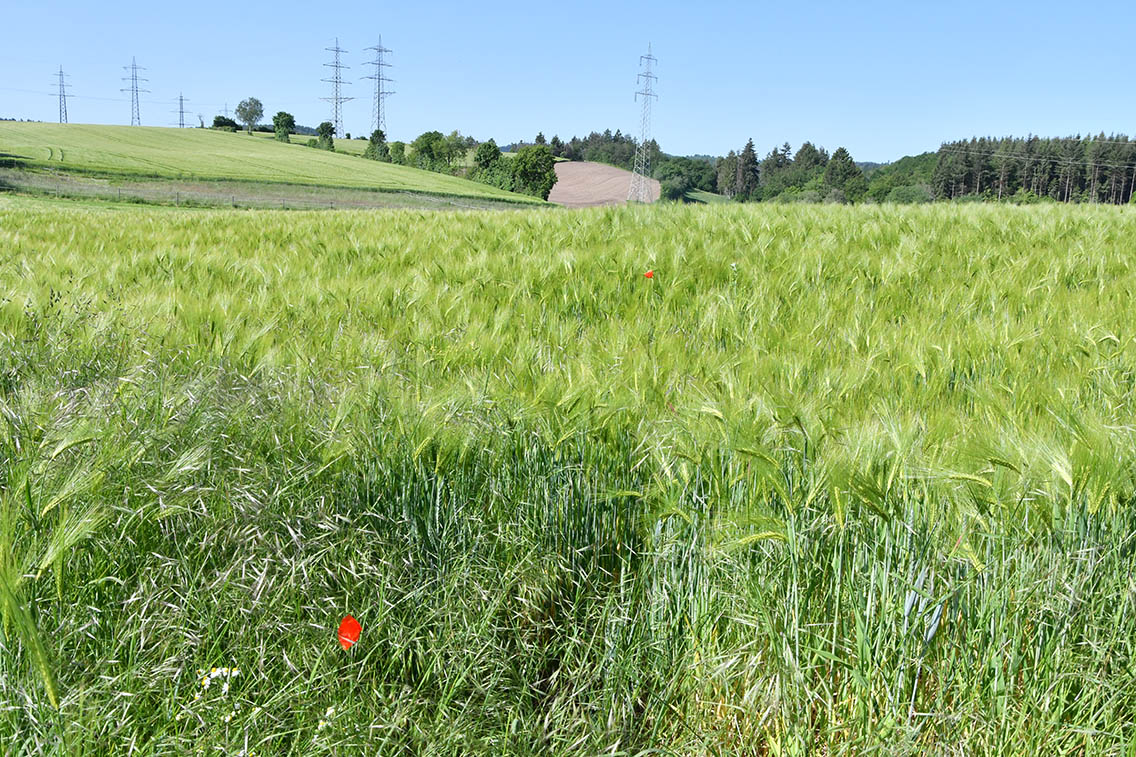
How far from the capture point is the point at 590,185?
317ft

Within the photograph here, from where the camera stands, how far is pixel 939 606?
1.24 metres

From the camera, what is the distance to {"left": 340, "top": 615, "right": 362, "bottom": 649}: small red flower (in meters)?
1.36

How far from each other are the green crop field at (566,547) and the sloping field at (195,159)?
53123mm

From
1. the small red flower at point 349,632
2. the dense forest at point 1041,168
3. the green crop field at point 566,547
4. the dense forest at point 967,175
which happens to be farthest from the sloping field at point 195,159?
the dense forest at point 1041,168

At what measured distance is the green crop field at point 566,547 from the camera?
126 centimetres

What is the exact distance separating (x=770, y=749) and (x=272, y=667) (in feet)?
3.08

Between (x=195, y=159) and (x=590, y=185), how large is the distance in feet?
169

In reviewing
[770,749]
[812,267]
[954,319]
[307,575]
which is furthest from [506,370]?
[812,267]

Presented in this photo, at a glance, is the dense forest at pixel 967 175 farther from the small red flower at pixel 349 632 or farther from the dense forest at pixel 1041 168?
the small red flower at pixel 349 632

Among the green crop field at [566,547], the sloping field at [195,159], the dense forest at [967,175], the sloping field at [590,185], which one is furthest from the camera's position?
the dense forest at [967,175]

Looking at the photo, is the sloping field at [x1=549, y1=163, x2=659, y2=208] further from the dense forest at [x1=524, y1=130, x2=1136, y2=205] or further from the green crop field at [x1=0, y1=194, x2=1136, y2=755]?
the green crop field at [x1=0, y1=194, x2=1136, y2=755]

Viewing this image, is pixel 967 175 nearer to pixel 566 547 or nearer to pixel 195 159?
pixel 195 159

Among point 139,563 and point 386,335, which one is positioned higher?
point 386,335

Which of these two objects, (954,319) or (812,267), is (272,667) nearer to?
(954,319)
